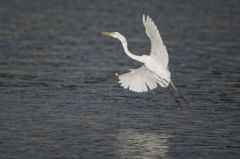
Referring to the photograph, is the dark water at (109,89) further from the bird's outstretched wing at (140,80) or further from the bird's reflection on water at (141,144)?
the bird's outstretched wing at (140,80)

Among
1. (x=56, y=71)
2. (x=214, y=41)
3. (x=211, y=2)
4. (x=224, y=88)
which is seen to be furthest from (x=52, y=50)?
(x=211, y=2)

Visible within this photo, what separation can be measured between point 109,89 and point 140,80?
7.81ft

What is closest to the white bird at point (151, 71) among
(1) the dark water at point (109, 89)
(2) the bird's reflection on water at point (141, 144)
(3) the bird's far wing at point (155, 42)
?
(3) the bird's far wing at point (155, 42)

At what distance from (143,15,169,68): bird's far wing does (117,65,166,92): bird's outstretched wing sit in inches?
17.0

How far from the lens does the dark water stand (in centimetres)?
1329

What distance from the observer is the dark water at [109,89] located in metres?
13.3

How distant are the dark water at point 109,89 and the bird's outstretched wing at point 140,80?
1.68 ft

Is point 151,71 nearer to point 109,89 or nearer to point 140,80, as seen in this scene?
point 140,80

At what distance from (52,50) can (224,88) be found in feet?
21.7

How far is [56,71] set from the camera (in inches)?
779

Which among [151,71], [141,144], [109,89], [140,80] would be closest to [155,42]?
[151,71]

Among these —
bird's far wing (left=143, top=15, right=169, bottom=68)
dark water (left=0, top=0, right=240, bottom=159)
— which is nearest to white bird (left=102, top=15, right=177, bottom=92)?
bird's far wing (left=143, top=15, right=169, bottom=68)

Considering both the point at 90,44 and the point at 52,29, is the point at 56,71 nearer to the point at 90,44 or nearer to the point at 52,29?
the point at 90,44

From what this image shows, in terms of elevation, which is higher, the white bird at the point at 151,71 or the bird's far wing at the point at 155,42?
the bird's far wing at the point at 155,42
